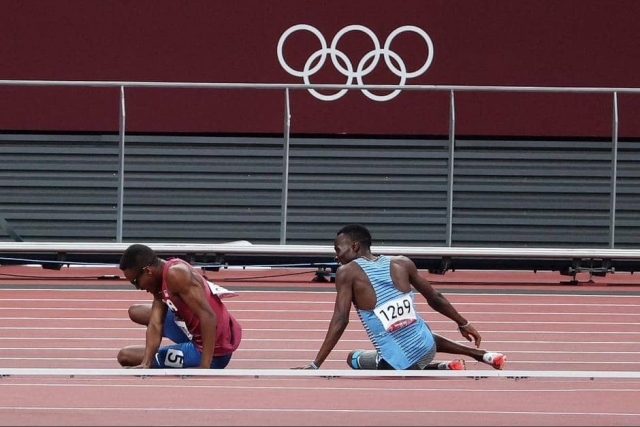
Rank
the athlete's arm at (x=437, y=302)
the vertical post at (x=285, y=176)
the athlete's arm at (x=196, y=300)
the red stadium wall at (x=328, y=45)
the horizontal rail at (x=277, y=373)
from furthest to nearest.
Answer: the red stadium wall at (x=328, y=45) → the vertical post at (x=285, y=176) → the athlete's arm at (x=437, y=302) → the athlete's arm at (x=196, y=300) → the horizontal rail at (x=277, y=373)

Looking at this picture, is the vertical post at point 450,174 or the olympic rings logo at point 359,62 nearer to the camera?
the vertical post at point 450,174

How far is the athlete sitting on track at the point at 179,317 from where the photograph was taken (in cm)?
842

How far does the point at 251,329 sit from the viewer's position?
36.1 feet

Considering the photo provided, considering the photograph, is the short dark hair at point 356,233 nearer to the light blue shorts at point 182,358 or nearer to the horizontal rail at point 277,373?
the horizontal rail at point 277,373

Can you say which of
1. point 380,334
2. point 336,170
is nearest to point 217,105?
point 336,170

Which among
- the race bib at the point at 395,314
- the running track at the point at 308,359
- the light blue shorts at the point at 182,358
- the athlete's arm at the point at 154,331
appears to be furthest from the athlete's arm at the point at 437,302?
the athlete's arm at the point at 154,331

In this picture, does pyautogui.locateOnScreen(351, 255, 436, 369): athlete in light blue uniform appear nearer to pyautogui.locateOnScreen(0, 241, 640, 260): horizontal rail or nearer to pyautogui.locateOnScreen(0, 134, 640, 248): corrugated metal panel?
pyautogui.locateOnScreen(0, 241, 640, 260): horizontal rail

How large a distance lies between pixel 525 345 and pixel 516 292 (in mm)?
2376

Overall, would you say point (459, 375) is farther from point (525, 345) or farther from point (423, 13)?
point (423, 13)

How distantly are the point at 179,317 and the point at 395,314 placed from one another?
1.40 meters

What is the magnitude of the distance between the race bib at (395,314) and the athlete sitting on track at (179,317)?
0.96 m

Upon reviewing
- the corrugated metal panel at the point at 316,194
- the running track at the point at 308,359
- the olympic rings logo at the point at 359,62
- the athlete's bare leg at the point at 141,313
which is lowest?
the running track at the point at 308,359

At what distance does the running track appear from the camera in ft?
23.0

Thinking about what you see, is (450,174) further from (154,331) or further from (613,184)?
(154,331)
